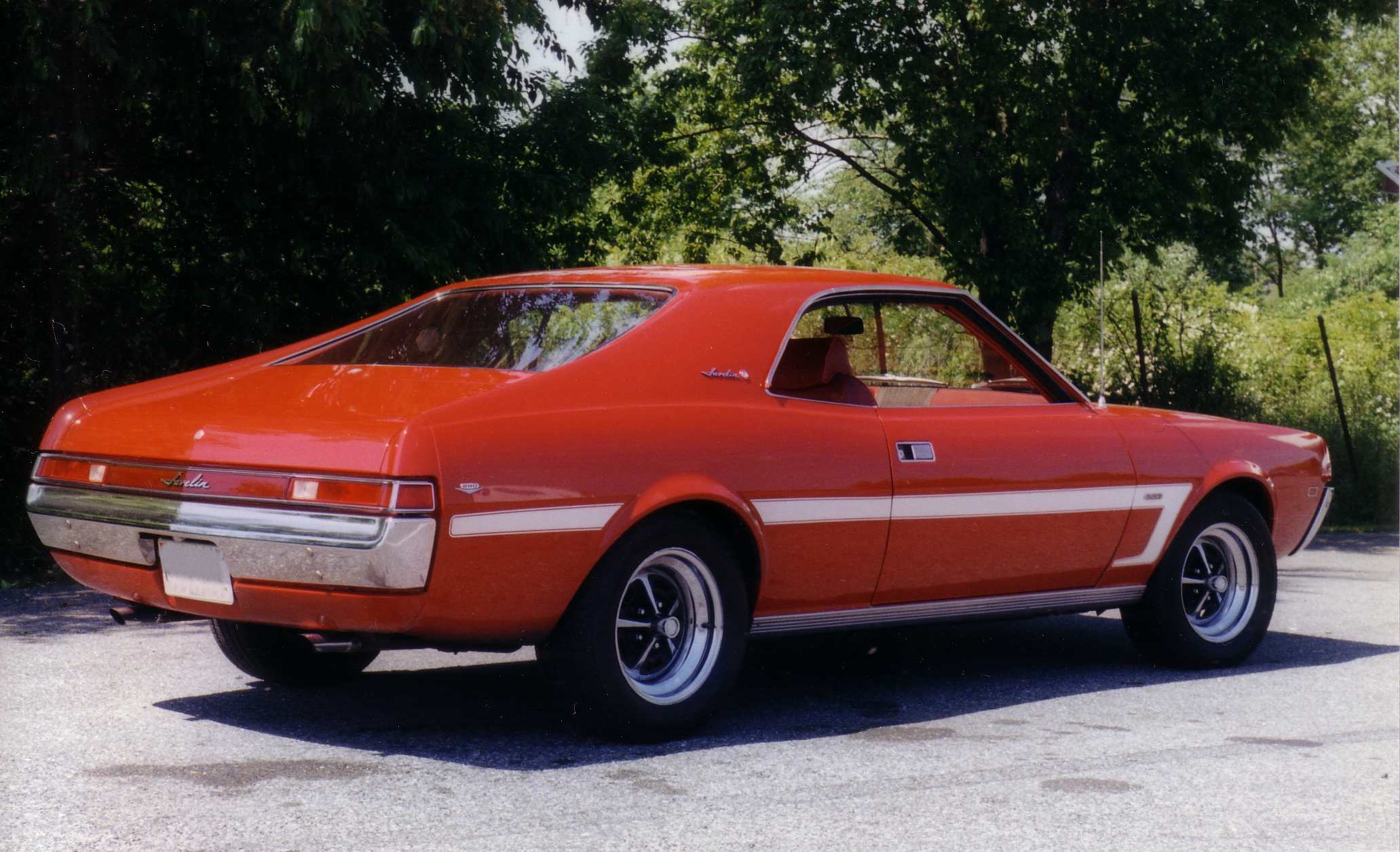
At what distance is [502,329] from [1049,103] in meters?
10.5

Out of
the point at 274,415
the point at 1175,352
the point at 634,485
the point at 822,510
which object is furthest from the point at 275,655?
the point at 1175,352

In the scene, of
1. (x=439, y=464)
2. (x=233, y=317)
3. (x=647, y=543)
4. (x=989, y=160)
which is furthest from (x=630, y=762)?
(x=989, y=160)

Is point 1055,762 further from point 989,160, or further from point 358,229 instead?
point 989,160

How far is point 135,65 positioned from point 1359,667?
7522 millimetres

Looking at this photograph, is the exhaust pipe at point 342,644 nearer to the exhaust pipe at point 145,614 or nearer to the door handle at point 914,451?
the exhaust pipe at point 145,614

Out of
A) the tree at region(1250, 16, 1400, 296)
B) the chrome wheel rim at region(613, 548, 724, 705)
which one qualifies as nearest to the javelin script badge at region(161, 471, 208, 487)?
the chrome wheel rim at region(613, 548, 724, 705)

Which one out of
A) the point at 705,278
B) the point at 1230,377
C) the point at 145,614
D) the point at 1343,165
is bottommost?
the point at 145,614

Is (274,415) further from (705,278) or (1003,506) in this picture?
(1003,506)

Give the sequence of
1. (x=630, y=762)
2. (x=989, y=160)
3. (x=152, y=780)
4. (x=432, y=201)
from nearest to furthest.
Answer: (x=152, y=780), (x=630, y=762), (x=432, y=201), (x=989, y=160)

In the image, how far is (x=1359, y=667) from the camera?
6.87 meters

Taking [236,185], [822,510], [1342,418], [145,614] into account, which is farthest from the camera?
[1342,418]

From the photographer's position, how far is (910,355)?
6586 millimetres

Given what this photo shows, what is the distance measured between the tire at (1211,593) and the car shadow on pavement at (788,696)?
116mm

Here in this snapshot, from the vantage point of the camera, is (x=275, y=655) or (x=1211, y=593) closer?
(x=275, y=655)
